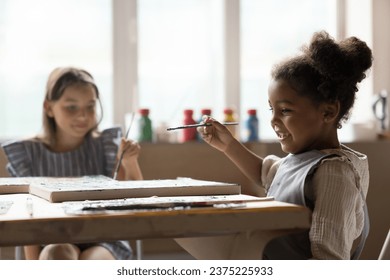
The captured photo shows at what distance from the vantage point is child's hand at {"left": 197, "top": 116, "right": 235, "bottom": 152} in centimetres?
123

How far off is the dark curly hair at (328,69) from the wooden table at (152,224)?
0.92 feet

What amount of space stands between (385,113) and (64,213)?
1924 mm

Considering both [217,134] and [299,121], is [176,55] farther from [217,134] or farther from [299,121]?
[299,121]

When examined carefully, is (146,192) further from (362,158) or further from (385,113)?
(385,113)

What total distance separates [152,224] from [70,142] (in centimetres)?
117

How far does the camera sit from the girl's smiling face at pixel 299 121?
3.45 feet

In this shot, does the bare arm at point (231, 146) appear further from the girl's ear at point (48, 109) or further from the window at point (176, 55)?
the window at point (176, 55)

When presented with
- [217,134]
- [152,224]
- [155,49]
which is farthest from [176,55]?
[152,224]

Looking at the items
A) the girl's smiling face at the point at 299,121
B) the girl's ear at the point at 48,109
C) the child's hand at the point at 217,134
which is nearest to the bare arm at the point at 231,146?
the child's hand at the point at 217,134

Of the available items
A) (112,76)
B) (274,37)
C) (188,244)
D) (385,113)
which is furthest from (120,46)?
(188,244)

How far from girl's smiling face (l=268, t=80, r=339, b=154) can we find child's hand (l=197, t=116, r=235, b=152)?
16 centimetres

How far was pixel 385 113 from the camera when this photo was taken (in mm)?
2447

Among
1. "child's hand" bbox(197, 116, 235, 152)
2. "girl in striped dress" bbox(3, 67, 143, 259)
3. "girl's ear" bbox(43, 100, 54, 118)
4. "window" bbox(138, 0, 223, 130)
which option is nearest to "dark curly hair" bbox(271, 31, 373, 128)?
"child's hand" bbox(197, 116, 235, 152)

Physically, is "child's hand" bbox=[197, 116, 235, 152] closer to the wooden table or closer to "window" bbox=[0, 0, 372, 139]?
the wooden table
